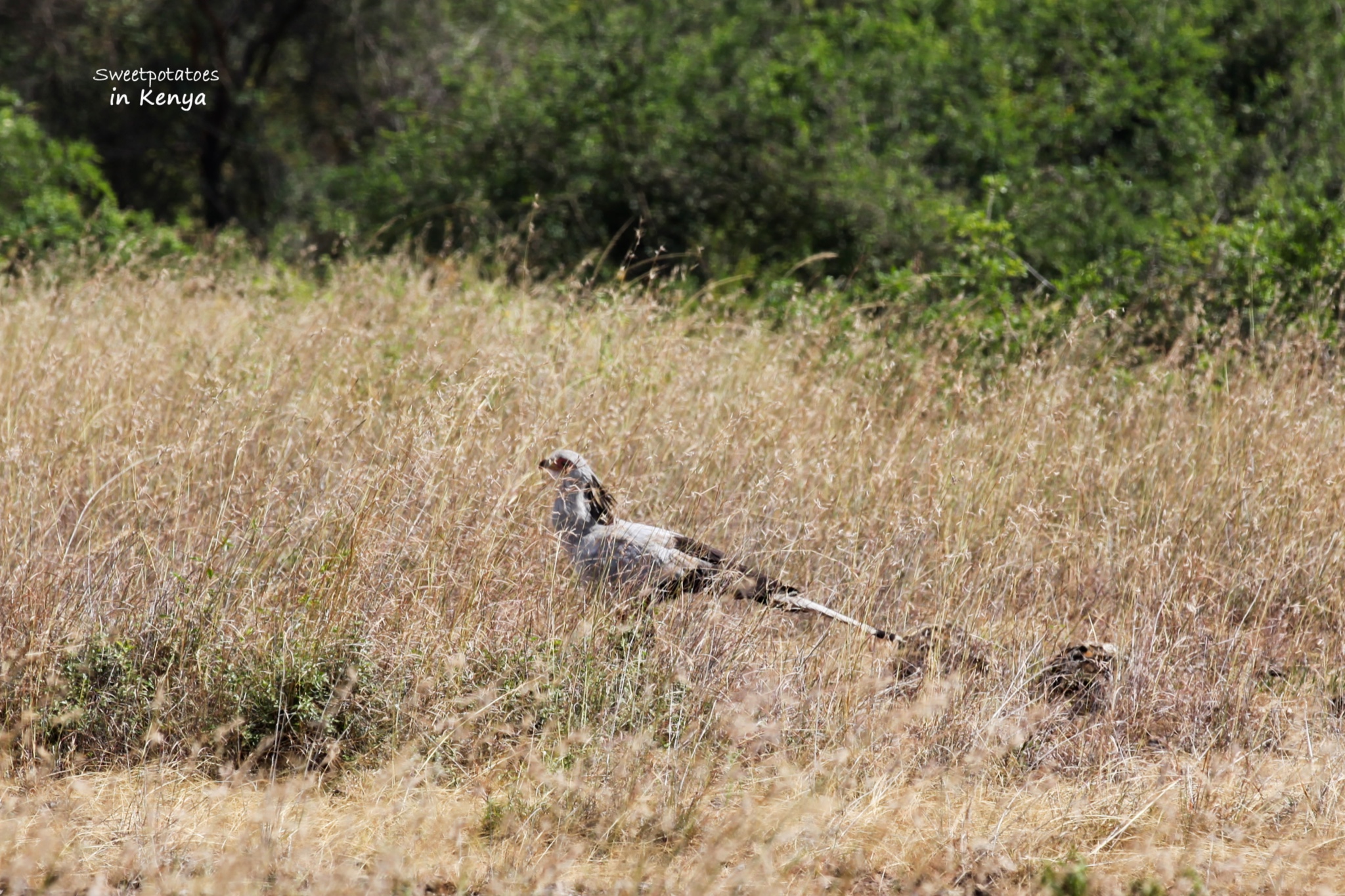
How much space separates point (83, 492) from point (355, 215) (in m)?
8.29

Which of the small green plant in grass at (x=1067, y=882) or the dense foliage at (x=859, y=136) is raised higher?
the dense foliage at (x=859, y=136)

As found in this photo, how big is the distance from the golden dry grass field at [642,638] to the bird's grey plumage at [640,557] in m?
0.08

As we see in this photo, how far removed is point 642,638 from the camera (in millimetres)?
3736

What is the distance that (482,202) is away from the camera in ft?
35.1

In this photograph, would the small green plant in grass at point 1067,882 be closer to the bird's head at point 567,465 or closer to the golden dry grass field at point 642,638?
the golden dry grass field at point 642,638

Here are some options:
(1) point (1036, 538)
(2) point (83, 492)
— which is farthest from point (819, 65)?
(2) point (83, 492)

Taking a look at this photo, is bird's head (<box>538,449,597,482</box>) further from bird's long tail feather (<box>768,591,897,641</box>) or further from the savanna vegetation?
bird's long tail feather (<box>768,591,897,641</box>)

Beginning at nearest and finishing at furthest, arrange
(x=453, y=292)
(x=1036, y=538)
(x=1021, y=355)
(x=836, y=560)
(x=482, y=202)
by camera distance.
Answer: (x=836, y=560) < (x=1036, y=538) < (x=1021, y=355) < (x=453, y=292) < (x=482, y=202)

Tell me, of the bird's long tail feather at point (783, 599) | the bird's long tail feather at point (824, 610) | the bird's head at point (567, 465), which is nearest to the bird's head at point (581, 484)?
the bird's head at point (567, 465)

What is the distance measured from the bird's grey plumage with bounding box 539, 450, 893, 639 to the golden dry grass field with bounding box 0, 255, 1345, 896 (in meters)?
0.08

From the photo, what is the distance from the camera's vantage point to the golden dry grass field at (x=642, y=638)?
3.02 meters

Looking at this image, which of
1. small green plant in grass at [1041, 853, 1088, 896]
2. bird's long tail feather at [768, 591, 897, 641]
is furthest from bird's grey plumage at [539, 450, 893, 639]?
small green plant in grass at [1041, 853, 1088, 896]

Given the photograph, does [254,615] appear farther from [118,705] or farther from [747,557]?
[747,557]

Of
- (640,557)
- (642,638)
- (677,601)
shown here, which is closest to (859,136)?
(640,557)
